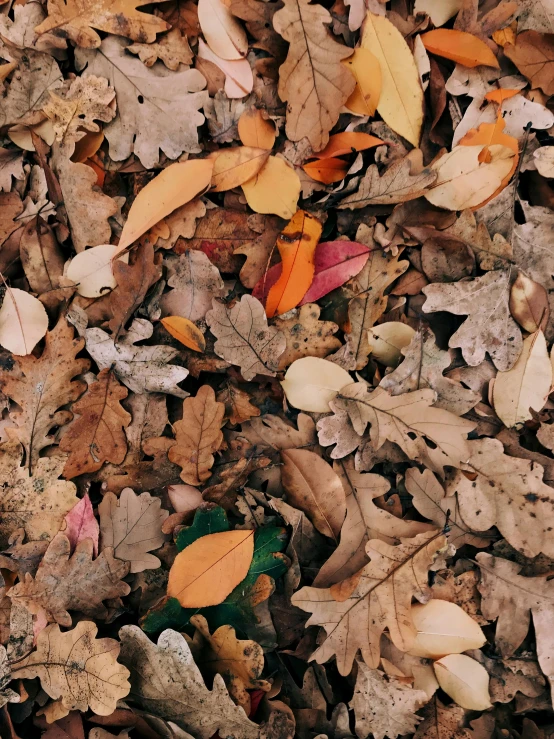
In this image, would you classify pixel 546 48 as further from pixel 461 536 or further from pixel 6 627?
pixel 6 627

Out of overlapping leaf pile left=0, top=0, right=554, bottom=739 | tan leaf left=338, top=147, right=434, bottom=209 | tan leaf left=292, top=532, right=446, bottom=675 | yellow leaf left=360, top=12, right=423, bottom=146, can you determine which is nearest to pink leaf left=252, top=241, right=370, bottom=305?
overlapping leaf pile left=0, top=0, right=554, bottom=739

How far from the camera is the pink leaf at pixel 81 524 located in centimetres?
176

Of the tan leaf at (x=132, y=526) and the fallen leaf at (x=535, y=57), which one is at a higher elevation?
the fallen leaf at (x=535, y=57)

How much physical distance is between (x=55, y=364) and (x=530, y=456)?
4.70 feet

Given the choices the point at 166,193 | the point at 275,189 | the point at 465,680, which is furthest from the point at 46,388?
the point at 465,680

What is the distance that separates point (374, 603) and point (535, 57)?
1.68 metres

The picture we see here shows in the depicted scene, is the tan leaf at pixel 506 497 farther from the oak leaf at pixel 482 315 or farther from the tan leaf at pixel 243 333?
the tan leaf at pixel 243 333

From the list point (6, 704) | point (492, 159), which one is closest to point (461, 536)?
point (492, 159)

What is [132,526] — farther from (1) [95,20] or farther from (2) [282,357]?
(1) [95,20]

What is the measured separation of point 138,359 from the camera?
70.6 inches

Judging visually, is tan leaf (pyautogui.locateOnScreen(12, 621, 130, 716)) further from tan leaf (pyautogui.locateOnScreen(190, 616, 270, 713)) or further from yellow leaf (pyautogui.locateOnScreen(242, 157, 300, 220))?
yellow leaf (pyautogui.locateOnScreen(242, 157, 300, 220))

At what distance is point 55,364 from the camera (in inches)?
71.4

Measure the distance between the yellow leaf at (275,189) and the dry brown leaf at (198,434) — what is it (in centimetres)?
56

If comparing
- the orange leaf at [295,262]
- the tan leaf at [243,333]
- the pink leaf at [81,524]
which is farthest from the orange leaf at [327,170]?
the pink leaf at [81,524]
